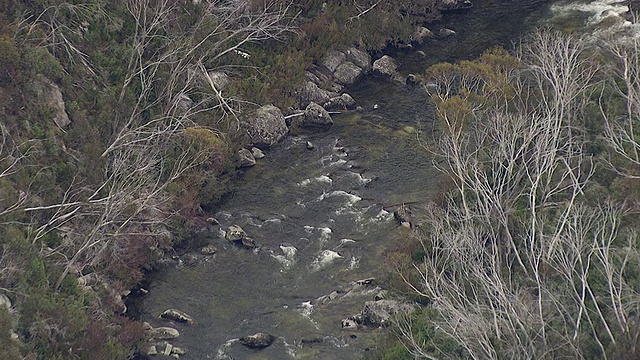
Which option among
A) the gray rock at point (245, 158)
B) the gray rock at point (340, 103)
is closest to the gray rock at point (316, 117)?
the gray rock at point (340, 103)

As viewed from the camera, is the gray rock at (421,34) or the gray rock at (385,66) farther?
the gray rock at (421,34)

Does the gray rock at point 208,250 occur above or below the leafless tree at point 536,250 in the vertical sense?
below

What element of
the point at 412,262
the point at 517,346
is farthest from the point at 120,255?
the point at 517,346

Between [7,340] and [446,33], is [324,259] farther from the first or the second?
[446,33]

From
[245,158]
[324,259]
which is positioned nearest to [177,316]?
[324,259]

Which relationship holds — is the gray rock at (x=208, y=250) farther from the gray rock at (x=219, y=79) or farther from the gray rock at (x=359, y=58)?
the gray rock at (x=359, y=58)

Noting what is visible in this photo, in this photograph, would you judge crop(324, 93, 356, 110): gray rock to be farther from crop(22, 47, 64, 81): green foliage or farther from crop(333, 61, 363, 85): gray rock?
crop(22, 47, 64, 81): green foliage

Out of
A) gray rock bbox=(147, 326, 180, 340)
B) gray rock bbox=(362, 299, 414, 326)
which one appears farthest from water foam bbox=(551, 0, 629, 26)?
gray rock bbox=(147, 326, 180, 340)

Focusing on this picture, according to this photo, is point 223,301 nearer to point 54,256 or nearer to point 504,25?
point 54,256
